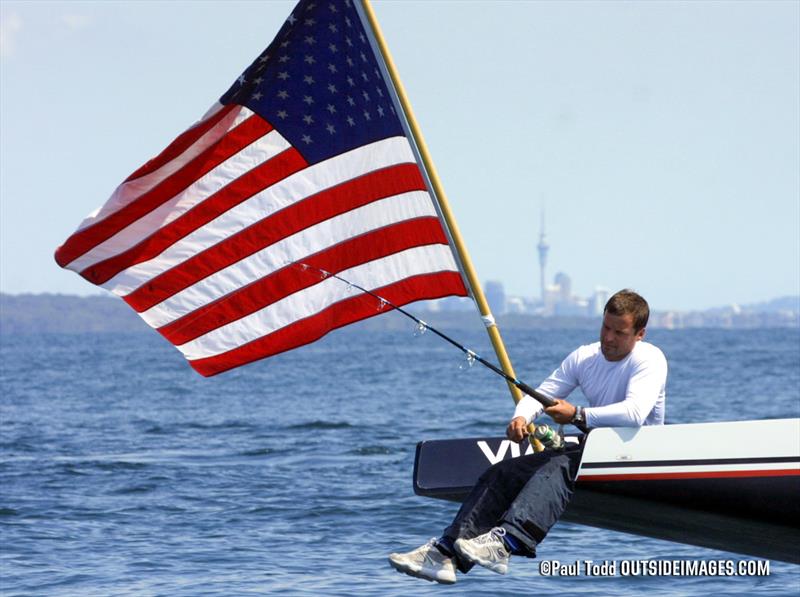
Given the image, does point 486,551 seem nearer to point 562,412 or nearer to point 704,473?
point 562,412

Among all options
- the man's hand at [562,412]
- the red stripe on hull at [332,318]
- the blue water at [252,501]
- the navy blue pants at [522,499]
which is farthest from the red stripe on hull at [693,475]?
the blue water at [252,501]

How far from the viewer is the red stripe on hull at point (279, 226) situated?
8469mm

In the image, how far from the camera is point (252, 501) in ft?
57.3

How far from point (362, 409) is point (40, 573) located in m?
24.3

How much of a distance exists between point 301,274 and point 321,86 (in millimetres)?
1189

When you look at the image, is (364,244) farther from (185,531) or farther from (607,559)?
(185,531)

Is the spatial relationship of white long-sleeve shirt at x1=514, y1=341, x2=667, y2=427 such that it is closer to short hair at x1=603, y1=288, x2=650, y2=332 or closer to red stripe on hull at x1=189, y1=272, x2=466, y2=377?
short hair at x1=603, y1=288, x2=650, y2=332

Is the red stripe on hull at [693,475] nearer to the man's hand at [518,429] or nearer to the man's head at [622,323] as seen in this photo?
the man's hand at [518,429]

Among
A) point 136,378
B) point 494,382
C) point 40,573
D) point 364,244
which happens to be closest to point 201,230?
point 364,244

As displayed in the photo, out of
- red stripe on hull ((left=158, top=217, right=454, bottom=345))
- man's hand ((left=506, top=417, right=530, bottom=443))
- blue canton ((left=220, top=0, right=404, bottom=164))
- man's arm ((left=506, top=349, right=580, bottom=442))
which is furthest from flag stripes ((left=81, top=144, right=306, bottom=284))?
man's hand ((left=506, top=417, right=530, bottom=443))

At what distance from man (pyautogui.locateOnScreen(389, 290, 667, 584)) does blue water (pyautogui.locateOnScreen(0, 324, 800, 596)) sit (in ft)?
15.7

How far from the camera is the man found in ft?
22.3

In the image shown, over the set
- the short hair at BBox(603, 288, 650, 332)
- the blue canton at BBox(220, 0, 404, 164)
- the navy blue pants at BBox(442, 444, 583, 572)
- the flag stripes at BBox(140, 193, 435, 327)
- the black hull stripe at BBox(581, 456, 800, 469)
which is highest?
the blue canton at BBox(220, 0, 404, 164)

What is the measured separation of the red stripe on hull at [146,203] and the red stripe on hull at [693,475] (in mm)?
2973
